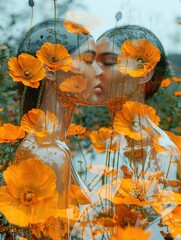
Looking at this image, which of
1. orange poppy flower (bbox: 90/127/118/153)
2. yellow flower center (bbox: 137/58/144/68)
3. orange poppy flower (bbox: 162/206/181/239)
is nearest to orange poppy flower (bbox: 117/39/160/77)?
yellow flower center (bbox: 137/58/144/68)

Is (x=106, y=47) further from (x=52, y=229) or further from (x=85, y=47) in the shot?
(x=52, y=229)

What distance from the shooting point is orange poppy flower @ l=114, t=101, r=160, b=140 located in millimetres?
832

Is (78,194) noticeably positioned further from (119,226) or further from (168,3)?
(168,3)

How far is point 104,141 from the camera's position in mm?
882

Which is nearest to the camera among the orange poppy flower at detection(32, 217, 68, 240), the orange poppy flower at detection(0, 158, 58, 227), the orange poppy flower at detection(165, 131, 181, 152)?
the orange poppy flower at detection(0, 158, 58, 227)

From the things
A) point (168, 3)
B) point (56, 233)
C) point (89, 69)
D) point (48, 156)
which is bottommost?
point (56, 233)

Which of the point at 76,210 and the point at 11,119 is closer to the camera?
the point at 76,210

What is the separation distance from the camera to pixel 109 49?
86 cm

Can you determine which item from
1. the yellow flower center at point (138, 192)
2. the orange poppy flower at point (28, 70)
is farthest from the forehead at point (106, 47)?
the yellow flower center at point (138, 192)

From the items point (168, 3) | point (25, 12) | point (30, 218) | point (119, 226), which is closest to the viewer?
A: point (30, 218)

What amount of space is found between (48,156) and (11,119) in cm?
77

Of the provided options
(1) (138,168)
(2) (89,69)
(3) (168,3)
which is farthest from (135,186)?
(3) (168,3)

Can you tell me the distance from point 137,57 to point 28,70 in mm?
164

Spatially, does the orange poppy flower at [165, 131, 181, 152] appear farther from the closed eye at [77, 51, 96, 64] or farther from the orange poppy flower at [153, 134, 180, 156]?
the closed eye at [77, 51, 96, 64]
